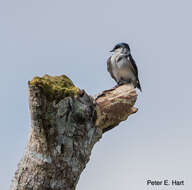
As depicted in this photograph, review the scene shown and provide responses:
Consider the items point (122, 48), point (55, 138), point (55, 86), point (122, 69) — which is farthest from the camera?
point (122, 48)

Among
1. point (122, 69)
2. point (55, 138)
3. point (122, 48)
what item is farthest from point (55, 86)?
point (122, 48)

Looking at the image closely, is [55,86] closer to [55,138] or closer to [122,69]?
[55,138]

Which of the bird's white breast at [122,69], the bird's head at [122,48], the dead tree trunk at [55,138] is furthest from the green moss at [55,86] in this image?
the bird's head at [122,48]

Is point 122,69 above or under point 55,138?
above

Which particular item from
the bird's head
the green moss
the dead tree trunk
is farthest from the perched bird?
the dead tree trunk

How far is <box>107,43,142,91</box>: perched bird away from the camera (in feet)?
43.9

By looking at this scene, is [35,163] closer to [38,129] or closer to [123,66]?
[38,129]

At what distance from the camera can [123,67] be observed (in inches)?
525

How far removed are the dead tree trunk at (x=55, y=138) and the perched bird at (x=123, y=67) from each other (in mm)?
6033

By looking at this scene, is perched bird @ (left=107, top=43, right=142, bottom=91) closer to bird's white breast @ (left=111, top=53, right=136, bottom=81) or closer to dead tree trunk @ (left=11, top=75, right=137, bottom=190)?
bird's white breast @ (left=111, top=53, right=136, bottom=81)

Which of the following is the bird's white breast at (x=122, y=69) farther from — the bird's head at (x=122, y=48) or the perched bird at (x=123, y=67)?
the bird's head at (x=122, y=48)

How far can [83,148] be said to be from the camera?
7051mm

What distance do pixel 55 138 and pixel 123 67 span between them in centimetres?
686

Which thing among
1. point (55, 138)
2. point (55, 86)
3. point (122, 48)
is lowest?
point (55, 138)
